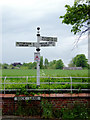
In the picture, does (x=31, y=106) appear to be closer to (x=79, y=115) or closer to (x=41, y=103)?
(x=41, y=103)

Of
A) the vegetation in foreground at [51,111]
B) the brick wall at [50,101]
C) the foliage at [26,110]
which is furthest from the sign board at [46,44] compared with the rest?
the foliage at [26,110]

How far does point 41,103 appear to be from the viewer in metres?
4.88

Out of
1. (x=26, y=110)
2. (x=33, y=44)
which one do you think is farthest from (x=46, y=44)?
(x=26, y=110)

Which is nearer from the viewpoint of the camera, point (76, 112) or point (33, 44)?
point (76, 112)

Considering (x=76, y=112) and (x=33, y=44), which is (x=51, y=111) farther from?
(x=33, y=44)

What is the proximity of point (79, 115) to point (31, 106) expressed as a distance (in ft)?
5.06

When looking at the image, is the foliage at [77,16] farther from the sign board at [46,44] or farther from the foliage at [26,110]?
the foliage at [26,110]

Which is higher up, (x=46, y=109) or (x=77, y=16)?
(x=77, y=16)

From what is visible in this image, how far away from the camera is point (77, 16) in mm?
7676

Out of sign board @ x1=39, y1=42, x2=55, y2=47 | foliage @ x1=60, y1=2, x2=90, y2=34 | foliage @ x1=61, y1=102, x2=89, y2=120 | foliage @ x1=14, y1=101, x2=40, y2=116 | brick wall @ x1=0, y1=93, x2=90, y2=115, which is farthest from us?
foliage @ x1=60, y1=2, x2=90, y2=34

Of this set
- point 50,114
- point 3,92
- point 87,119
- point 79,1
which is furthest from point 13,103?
point 79,1

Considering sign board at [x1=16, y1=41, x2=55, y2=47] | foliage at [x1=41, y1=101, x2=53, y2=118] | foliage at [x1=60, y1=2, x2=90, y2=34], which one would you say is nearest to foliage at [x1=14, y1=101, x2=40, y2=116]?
foliage at [x1=41, y1=101, x2=53, y2=118]

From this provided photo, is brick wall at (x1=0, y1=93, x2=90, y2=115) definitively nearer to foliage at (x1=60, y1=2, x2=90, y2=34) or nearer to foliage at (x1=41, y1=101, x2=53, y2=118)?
foliage at (x1=41, y1=101, x2=53, y2=118)

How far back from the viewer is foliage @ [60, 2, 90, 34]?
7.68m
